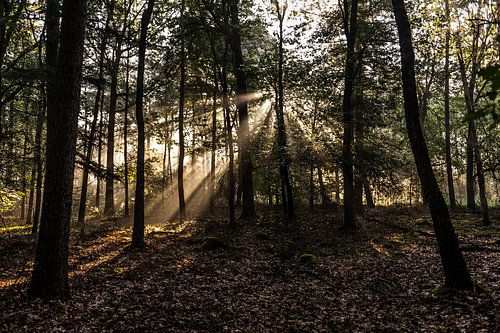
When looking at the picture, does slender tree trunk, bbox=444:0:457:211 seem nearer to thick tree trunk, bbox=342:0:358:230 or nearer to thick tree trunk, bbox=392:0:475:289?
thick tree trunk, bbox=342:0:358:230

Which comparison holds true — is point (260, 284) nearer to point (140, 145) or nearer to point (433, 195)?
point (433, 195)

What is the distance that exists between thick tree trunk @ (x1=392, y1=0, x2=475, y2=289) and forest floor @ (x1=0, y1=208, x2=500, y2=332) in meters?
0.50

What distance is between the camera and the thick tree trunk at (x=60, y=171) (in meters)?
7.62

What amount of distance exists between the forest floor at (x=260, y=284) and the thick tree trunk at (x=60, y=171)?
412 mm

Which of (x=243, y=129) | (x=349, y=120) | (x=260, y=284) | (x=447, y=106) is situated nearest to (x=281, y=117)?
(x=243, y=129)

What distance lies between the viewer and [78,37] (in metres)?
7.80

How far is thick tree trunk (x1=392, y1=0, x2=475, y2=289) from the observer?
8.66 metres

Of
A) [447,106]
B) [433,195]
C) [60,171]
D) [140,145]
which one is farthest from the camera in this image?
[447,106]

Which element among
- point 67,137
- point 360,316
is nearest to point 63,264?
point 67,137

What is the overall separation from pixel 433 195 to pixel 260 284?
5362 millimetres

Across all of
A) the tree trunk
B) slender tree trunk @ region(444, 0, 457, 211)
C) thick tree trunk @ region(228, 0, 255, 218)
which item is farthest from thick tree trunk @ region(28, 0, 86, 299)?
slender tree trunk @ region(444, 0, 457, 211)

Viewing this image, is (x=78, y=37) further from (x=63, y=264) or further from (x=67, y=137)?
(x=63, y=264)

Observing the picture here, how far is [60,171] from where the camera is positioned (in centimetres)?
768

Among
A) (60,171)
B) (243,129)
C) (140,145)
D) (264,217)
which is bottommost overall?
(264,217)
